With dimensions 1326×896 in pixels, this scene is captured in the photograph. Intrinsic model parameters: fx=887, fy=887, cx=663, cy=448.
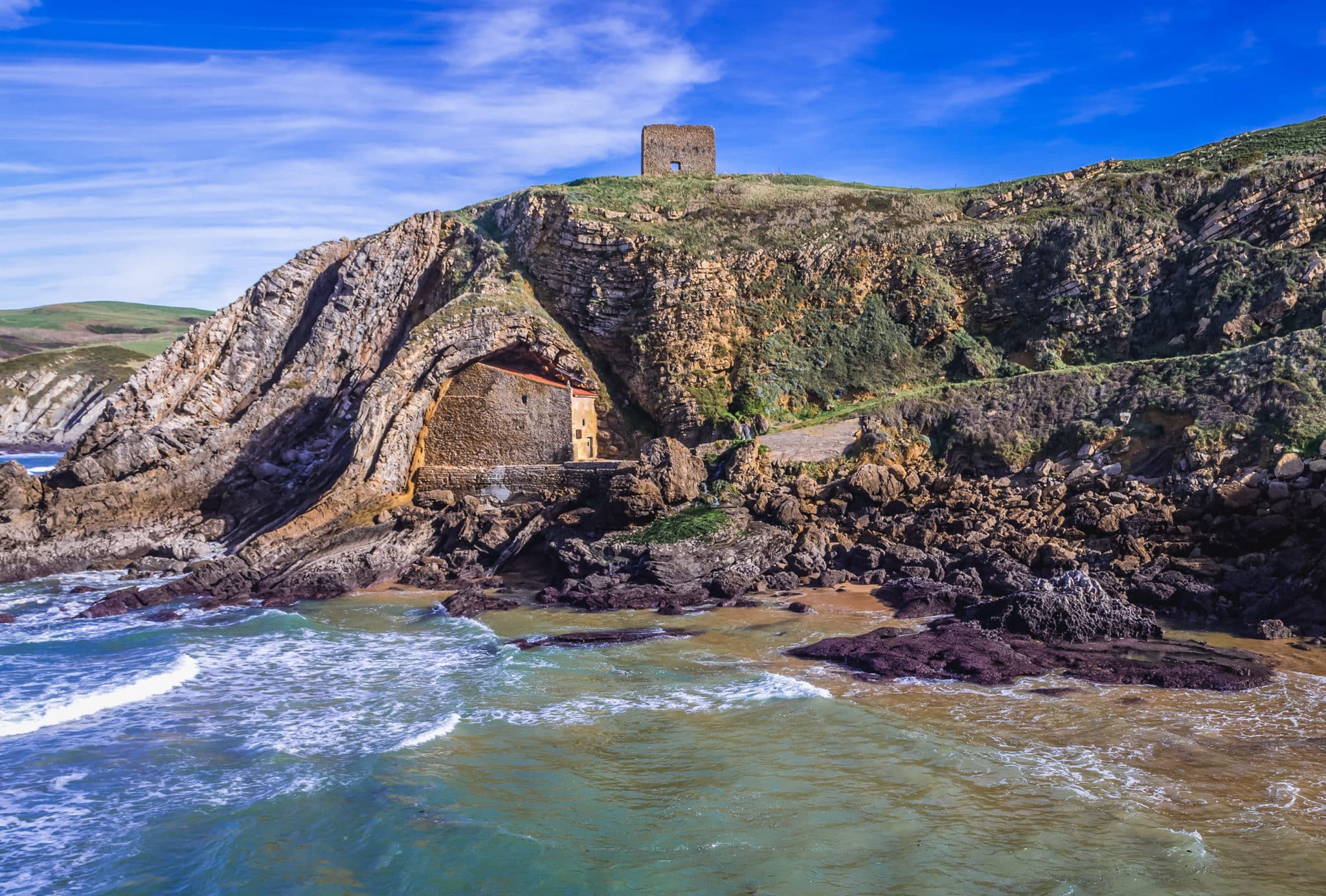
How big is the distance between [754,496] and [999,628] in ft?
26.1

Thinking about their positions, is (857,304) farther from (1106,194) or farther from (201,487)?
(201,487)

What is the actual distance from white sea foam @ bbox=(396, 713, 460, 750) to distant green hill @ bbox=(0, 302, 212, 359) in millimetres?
84031

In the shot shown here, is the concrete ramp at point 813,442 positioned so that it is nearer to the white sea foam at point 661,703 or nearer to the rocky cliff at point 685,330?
the rocky cliff at point 685,330

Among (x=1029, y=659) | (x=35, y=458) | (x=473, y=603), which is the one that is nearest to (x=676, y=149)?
(x=473, y=603)

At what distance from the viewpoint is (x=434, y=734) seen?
1100cm

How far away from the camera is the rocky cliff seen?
23.2 meters

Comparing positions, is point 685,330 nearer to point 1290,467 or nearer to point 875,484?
point 875,484

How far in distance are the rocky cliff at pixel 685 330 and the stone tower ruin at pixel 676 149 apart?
2.20 meters

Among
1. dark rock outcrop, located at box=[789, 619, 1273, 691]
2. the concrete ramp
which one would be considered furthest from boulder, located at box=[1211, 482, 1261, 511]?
the concrete ramp

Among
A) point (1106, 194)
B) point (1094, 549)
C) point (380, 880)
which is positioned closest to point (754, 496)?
point (1094, 549)

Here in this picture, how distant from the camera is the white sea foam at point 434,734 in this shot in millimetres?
10617

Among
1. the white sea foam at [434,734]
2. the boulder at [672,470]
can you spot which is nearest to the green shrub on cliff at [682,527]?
the boulder at [672,470]

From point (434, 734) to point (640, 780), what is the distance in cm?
306

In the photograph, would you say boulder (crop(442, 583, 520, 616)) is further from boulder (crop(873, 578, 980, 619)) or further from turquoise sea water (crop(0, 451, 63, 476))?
turquoise sea water (crop(0, 451, 63, 476))
